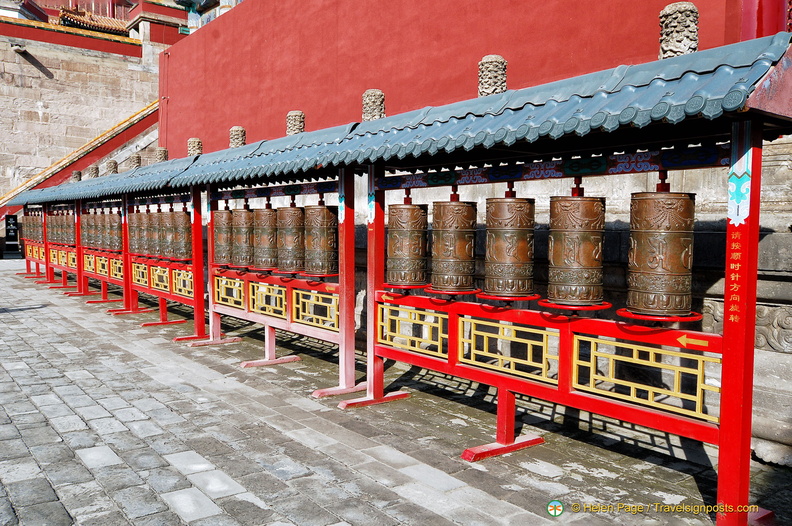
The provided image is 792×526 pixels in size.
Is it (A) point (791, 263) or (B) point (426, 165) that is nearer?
(A) point (791, 263)

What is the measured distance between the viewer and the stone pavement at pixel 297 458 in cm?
382

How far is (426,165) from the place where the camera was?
6.32 meters

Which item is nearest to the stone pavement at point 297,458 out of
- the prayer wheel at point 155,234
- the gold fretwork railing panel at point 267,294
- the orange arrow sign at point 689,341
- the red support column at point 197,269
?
the gold fretwork railing panel at point 267,294

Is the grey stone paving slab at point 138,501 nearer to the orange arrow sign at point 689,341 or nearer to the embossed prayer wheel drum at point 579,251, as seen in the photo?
the embossed prayer wheel drum at point 579,251

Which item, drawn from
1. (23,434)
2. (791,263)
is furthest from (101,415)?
(791,263)

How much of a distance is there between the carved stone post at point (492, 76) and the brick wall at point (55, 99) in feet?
79.1

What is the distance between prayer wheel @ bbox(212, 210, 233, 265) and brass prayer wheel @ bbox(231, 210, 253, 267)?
325 millimetres

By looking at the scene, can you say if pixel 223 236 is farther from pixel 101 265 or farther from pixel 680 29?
pixel 680 29

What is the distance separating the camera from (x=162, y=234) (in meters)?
Answer: 10.3

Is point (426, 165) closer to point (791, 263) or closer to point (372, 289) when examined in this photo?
point (372, 289)

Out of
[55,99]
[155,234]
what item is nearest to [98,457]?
[155,234]

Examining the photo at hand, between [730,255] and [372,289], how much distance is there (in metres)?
3.37

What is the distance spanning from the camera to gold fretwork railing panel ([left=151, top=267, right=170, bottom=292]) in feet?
34.5

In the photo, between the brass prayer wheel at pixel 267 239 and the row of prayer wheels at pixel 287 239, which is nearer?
the row of prayer wheels at pixel 287 239
